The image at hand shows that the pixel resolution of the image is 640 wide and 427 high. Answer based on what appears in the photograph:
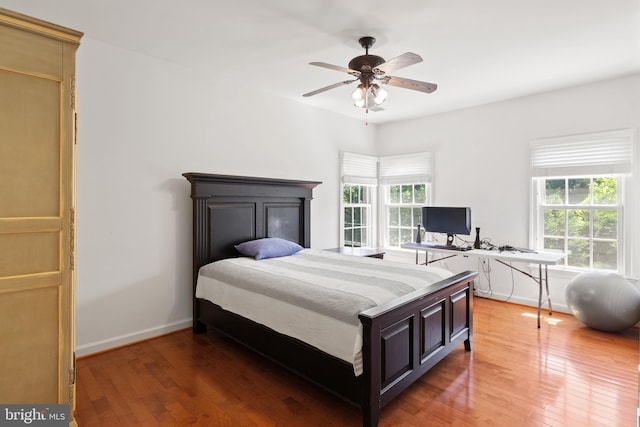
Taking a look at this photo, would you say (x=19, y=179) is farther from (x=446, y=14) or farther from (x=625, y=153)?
(x=625, y=153)

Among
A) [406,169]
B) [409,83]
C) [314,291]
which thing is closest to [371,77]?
[409,83]

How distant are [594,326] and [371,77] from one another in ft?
10.7

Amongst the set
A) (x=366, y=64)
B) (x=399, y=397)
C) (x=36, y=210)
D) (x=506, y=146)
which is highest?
(x=366, y=64)

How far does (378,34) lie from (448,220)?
8.60 feet

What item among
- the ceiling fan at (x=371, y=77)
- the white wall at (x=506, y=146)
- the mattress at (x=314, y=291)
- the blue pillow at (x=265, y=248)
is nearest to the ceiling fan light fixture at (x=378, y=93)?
the ceiling fan at (x=371, y=77)

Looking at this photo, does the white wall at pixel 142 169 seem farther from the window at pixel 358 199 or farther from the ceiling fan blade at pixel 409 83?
the ceiling fan blade at pixel 409 83

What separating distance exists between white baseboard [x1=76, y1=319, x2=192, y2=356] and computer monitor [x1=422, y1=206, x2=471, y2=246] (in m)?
3.23

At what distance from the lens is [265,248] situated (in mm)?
3361

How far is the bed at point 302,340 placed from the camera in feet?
6.11

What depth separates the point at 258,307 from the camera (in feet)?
8.05

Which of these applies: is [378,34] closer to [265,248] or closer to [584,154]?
[265,248]

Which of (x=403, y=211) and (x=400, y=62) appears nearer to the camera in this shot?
(x=400, y=62)

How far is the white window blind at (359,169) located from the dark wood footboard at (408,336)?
8.85 feet

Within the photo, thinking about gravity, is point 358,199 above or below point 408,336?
above
